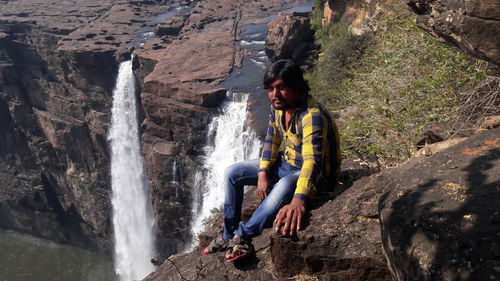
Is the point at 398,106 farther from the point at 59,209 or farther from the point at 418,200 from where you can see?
the point at 59,209

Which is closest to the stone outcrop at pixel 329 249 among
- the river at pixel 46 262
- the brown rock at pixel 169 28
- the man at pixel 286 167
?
the man at pixel 286 167

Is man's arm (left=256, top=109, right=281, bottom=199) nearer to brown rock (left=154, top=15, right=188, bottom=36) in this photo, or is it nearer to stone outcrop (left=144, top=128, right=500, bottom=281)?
stone outcrop (left=144, top=128, right=500, bottom=281)

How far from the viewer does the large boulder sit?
180 centimetres

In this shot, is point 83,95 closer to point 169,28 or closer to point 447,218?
point 169,28

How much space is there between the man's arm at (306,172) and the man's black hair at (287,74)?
0.25 m

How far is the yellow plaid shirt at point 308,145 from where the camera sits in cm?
290

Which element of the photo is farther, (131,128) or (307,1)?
(307,1)

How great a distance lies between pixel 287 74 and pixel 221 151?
12.1m

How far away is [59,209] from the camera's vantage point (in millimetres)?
26109

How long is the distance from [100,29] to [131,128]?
7319mm

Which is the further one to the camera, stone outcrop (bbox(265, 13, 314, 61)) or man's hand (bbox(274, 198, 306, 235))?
stone outcrop (bbox(265, 13, 314, 61))

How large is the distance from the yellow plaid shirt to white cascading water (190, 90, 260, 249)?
393 inches

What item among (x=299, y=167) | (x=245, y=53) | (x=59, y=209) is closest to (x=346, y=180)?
(x=299, y=167)

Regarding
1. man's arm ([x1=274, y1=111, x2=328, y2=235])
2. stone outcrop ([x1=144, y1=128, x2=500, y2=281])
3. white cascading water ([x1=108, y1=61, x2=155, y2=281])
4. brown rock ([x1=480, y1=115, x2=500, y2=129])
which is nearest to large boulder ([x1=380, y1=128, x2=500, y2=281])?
stone outcrop ([x1=144, y1=128, x2=500, y2=281])
